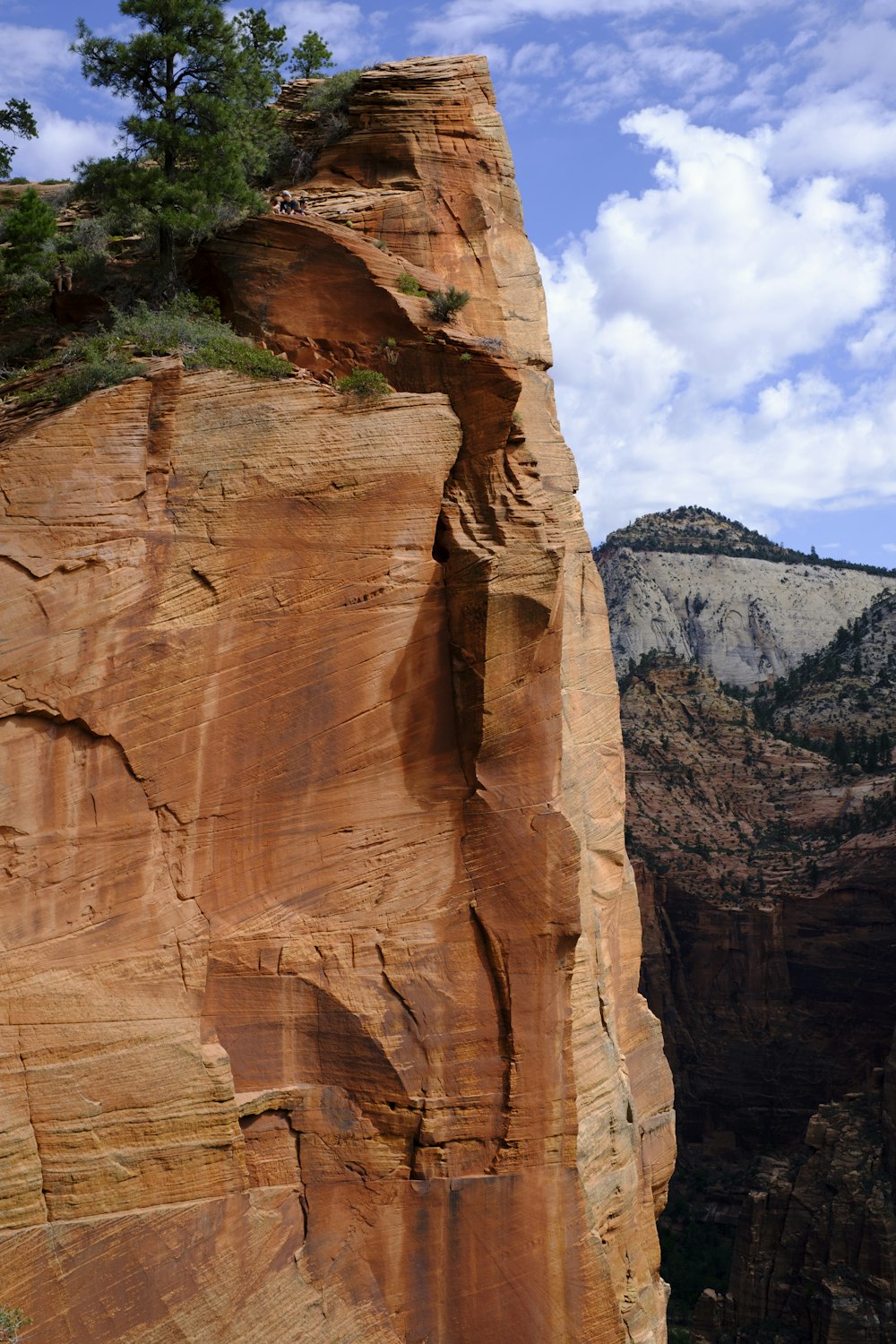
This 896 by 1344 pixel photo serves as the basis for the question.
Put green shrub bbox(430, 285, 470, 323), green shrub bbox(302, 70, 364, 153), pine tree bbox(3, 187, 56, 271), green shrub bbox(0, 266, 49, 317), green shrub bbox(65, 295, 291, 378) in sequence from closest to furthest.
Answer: green shrub bbox(65, 295, 291, 378) → green shrub bbox(430, 285, 470, 323) → green shrub bbox(0, 266, 49, 317) → pine tree bbox(3, 187, 56, 271) → green shrub bbox(302, 70, 364, 153)

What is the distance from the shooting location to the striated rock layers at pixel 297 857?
19703 millimetres

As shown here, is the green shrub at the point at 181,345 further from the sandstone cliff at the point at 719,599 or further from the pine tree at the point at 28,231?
the sandstone cliff at the point at 719,599

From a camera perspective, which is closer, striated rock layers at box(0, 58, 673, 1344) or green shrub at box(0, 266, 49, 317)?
striated rock layers at box(0, 58, 673, 1344)

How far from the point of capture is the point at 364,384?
22.7m

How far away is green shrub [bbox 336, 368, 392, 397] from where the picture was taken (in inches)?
891

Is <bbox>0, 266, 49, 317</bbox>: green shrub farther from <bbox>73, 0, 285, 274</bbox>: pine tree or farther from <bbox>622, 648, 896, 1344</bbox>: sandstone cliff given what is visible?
<bbox>622, 648, 896, 1344</bbox>: sandstone cliff

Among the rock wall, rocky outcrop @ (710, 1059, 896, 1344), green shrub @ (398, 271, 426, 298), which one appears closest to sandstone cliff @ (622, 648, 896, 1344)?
rocky outcrop @ (710, 1059, 896, 1344)

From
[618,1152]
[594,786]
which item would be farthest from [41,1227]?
[594,786]

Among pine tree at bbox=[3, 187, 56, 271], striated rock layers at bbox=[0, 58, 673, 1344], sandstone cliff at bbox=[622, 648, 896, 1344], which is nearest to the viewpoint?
striated rock layers at bbox=[0, 58, 673, 1344]

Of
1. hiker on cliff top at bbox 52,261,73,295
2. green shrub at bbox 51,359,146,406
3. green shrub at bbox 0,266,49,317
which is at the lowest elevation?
green shrub at bbox 51,359,146,406

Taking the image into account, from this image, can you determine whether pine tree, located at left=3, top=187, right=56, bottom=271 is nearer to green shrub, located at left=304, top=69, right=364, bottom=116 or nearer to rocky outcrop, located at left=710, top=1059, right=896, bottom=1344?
green shrub, located at left=304, top=69, right=364, bottom=116

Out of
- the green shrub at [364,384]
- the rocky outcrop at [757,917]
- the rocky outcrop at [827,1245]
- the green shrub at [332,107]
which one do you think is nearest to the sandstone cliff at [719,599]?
the rocky outcrop at [757,917]

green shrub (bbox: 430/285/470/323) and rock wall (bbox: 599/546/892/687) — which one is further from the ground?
→ rock wall (bbox: 599/546/892/687)

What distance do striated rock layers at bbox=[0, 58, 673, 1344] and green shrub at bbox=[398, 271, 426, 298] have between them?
13.1 inches
